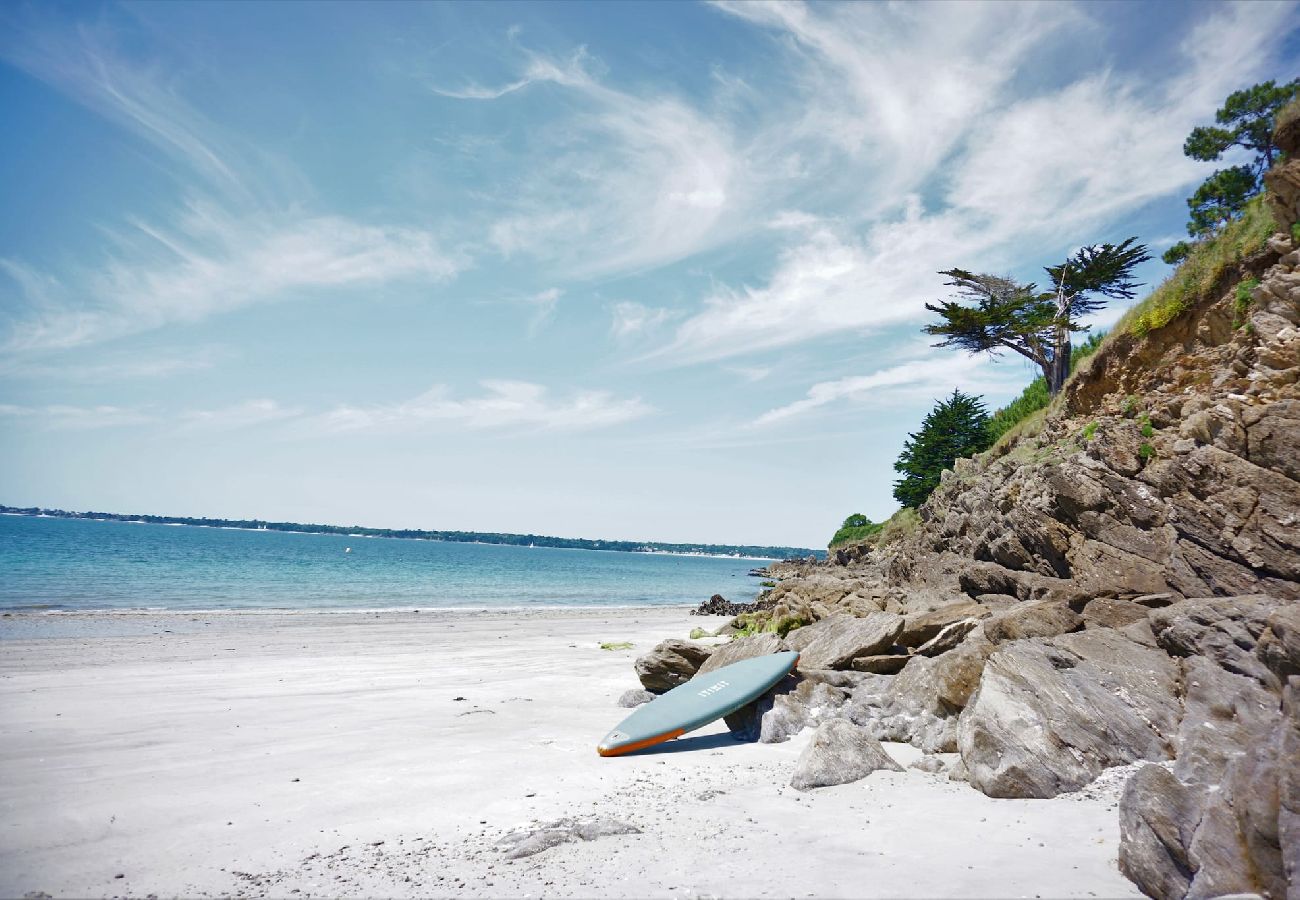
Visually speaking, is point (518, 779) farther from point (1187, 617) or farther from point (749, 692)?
point (1187, 617)

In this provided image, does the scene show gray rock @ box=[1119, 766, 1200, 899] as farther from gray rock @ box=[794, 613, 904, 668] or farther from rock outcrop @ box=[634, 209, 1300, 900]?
gray rock @ box=[794, 613, 904, 668]

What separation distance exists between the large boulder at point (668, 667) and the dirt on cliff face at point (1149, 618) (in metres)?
1.68

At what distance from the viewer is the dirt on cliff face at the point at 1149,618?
3732 millimetres

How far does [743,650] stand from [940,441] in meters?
36.0

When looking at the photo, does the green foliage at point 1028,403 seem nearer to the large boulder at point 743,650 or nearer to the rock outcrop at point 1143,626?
the rock outcrop at point 1143,626

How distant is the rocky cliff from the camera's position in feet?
12.3

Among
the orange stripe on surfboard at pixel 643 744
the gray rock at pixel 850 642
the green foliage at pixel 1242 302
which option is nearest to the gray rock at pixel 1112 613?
the gray rock at pixel 850 642

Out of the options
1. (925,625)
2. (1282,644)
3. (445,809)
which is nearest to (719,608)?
(925,625)

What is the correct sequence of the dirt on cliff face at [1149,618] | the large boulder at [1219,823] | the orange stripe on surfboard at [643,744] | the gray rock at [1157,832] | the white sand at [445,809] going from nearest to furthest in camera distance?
the large boulder at [1219,823]
the gray rock at [1157,832]
the dirt on cliff face at [1149,618]
the white sand at [445,809]
the orange stripe on surfboard at [643,744]

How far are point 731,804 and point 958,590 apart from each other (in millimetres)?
9309

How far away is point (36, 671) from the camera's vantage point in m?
11.4

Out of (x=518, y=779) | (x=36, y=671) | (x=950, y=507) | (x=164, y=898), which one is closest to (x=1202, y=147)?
(x=950, y=507)

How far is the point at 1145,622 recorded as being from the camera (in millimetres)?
7215

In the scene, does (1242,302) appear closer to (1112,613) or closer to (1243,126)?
(1112,613)
